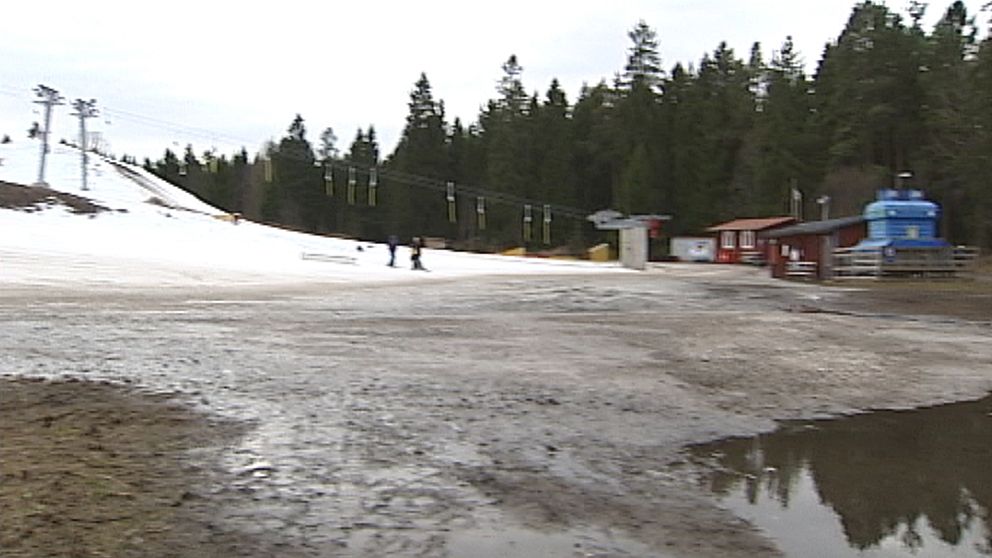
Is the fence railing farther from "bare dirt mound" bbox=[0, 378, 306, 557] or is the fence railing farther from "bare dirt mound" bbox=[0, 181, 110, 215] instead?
"bare dirt mound" bbox=[0, 181, 110, 215]

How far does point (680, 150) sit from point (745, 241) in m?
20.3

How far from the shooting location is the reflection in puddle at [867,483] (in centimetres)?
451

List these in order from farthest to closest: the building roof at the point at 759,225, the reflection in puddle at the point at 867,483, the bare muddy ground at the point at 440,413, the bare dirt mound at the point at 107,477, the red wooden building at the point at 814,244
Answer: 1. the building roof at the point at 759,225
2. the red wooden building at the point at 814,244
3. the reflection in puddle at the point at 867,483
4. the bare muddy ground at the point at 440,413
5. the bare dirt mound at the point at 107,477

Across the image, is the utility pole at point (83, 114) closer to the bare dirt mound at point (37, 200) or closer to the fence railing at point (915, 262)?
the bare dirt mound at point (37, 200)

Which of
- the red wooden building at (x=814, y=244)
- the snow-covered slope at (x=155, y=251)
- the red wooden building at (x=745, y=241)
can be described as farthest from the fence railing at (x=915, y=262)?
the red wooden building at (x=745, y=241)

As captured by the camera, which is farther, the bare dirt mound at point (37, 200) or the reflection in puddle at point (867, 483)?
the bare dirt mound at point (37, 200)

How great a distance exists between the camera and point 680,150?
92438 millimetres

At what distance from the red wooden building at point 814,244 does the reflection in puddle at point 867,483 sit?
4077 centimetres

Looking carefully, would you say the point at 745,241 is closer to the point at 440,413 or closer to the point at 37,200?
the point at 37,200

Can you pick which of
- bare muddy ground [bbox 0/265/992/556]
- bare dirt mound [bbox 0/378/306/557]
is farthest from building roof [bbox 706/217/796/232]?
→ bare dirt mound [bbox 0/378/306/557]

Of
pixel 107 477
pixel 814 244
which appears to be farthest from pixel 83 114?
pixel 107 477

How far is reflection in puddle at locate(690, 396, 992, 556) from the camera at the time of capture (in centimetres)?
451

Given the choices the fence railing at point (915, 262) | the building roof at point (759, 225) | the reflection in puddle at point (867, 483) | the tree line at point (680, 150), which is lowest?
the reflection in puddle at point (867, 483)

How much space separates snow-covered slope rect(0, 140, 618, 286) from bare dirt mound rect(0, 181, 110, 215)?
644 mm
